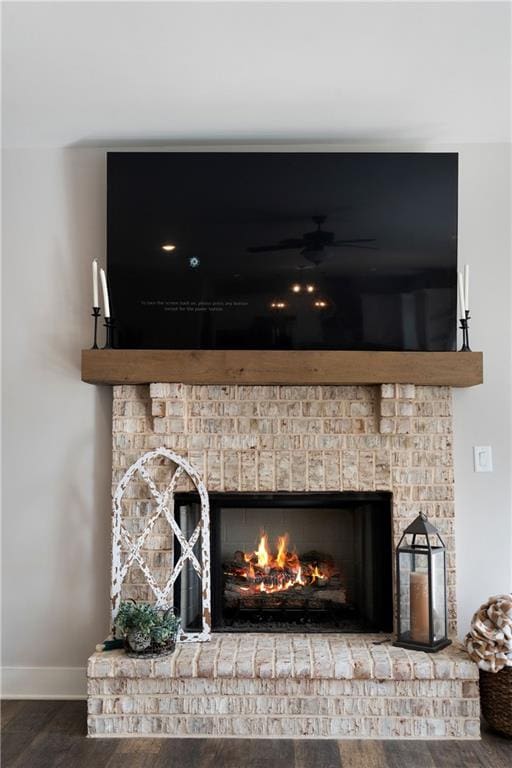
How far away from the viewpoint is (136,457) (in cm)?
326

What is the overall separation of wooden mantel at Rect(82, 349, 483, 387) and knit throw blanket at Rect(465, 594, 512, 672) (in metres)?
0.93

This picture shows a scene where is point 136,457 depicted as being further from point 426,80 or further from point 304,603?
point 426,80

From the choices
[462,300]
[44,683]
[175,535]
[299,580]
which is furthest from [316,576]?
[462,300]

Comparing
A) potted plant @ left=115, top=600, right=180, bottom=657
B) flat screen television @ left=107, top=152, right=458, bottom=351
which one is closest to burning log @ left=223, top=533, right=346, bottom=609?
potted plant @ left=115, top=600, right=180, bottom=657

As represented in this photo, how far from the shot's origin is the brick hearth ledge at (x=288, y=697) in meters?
2.81

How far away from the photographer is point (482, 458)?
10.8 ft

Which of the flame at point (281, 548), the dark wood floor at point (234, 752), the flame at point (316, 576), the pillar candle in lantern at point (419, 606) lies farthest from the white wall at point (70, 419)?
the flame at point (281, 548)

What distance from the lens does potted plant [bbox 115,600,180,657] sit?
113 inches

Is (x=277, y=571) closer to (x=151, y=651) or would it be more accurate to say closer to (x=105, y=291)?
(x=151, y=651)

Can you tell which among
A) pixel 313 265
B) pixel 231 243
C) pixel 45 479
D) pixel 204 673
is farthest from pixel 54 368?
pixel 204 673

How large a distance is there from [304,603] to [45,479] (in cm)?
132

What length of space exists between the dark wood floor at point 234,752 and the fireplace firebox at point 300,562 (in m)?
0.58

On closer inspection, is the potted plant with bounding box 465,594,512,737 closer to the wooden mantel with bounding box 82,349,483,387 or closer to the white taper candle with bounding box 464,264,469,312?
the wooden mantel with bounding box 82,349,483,387

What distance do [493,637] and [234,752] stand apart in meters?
1.06
